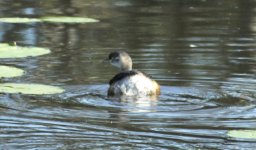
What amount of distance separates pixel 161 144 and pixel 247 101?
2194 millimetres

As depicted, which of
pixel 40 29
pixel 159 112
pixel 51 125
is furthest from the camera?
pixel 40 29

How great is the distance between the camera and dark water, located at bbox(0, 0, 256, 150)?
26.2ft

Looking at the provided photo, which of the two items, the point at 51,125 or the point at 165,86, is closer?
the point at 51,125

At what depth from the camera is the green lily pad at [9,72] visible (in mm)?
10648

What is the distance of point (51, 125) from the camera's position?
27.4ft

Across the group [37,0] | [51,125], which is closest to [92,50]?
[51,125]

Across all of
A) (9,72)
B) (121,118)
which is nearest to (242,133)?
(121,118)

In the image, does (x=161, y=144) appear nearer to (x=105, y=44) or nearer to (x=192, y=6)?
(x=105, y=44)

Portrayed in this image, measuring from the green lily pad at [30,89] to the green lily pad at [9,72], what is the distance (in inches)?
Answer: 17.0

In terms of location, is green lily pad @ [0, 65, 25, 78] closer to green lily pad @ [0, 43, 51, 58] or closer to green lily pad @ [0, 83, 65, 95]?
green lily pad @ [0, 83, 65, 95]

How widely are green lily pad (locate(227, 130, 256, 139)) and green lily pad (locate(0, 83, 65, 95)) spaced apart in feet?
8.27

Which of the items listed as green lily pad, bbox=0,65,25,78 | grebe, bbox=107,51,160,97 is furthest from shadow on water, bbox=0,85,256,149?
green lily pad, bbox=0,65,25,78

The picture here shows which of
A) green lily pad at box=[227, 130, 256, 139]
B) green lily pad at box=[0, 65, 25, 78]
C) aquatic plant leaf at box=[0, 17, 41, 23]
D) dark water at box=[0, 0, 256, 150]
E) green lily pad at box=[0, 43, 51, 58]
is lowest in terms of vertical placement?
dark water at box=[0, 0, 256, 150]

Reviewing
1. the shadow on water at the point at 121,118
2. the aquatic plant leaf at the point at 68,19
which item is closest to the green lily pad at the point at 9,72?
the shadow on water at the point at 121,118
